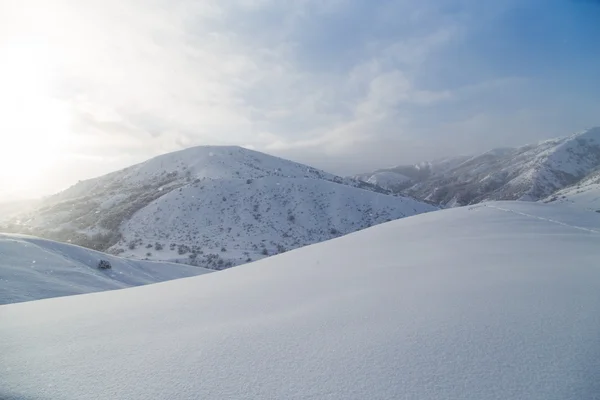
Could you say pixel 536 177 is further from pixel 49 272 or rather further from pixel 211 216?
pixel 49 272

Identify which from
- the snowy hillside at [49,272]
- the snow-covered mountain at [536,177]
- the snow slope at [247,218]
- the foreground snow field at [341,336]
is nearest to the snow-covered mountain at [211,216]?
the snow slope at [247,218]

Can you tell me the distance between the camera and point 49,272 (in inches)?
437

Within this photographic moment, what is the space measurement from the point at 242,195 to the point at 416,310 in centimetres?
4682

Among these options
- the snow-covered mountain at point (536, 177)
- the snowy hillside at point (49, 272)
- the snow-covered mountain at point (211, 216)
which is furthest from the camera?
the snow-covered mountain at point (536, 177)

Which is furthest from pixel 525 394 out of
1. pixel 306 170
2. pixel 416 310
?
pixel 306 170

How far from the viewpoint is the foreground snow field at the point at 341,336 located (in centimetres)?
230

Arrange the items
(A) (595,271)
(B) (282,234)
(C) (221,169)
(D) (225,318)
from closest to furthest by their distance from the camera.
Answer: (D) (225,318) → (A) (595,271) → (B) (282,234) → (C) (221,169)

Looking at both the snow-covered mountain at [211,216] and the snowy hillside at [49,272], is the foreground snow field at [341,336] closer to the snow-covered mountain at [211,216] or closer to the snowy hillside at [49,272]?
the snowy hillside at [49,272]

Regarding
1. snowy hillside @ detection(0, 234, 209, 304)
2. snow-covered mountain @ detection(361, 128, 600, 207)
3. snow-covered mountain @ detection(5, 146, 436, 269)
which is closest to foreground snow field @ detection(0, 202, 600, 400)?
snowy hillside @ detection(0, 234, 209, 304)

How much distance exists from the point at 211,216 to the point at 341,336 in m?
42.0

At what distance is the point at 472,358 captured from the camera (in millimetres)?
2477

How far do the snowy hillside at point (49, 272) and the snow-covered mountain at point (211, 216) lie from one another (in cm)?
1224

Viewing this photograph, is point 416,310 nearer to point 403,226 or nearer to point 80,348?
point 80,348

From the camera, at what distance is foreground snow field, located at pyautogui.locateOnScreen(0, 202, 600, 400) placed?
7.56ft
